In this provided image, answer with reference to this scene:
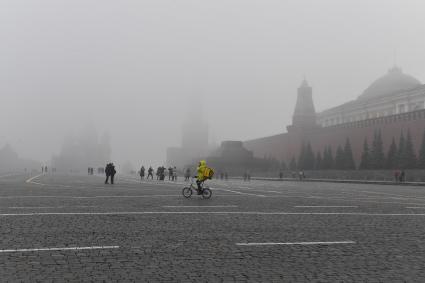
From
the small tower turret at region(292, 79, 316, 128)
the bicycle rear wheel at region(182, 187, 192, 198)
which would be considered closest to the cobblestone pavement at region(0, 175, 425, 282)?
the bicycle rear wheel at region(182, 187, 192, 198)

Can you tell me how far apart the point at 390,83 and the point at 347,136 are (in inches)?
1701

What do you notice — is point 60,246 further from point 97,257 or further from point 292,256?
point 292,256

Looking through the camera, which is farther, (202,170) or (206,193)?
(206,193)

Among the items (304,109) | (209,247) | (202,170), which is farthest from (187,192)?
(304,109)

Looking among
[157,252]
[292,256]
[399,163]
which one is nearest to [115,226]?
[157,252]

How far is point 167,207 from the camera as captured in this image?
1305 centimetres

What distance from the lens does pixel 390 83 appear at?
356ft

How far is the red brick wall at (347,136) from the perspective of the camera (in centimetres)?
5903

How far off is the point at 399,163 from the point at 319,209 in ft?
141

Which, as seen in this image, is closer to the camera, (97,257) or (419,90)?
(97,257)

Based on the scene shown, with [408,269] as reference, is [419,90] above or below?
above

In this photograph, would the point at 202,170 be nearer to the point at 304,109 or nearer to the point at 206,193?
the point at 206,193

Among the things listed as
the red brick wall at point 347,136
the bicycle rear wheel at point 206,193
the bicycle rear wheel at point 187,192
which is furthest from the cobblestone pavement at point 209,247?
the red brick wall at point 347,136

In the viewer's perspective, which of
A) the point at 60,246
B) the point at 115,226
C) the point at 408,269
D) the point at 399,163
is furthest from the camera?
the point at 399,163
